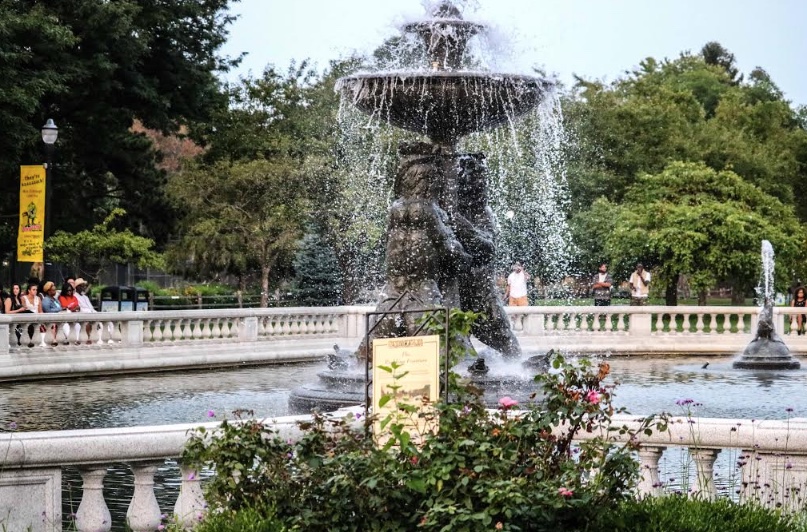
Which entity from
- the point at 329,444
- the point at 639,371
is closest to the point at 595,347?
the point at 639,371

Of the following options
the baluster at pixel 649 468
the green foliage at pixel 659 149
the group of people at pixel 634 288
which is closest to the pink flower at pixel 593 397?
the baluster at pixel 649 468

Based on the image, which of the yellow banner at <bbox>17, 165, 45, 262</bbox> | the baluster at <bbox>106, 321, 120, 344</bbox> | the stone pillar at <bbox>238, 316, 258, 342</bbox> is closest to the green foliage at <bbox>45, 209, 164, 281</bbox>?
the yellow banner at <bbox>17, 165, 45, 262</bbox>

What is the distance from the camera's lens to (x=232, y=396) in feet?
60.3

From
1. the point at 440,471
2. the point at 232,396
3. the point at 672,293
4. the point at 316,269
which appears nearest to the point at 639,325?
the point at 232,396

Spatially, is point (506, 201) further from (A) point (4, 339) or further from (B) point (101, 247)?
(A) point (4, 339)

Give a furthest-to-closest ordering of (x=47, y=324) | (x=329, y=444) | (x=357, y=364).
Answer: (x=47, y=324), (x=357, y=364), (x=329, y=444)

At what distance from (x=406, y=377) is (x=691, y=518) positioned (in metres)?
1.65

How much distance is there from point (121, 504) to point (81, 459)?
2349 millimetres

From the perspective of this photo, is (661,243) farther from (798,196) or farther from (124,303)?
(798,196)

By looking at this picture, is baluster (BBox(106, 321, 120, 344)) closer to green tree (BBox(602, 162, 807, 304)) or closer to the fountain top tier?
the fountain top tier

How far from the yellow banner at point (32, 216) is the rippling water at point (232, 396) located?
6059 millimetres

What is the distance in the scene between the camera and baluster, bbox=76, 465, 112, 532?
306 inches

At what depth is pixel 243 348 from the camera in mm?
25609

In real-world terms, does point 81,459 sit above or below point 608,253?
below
